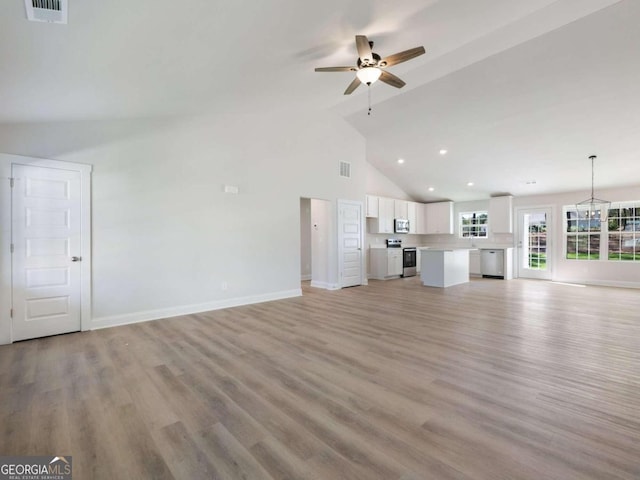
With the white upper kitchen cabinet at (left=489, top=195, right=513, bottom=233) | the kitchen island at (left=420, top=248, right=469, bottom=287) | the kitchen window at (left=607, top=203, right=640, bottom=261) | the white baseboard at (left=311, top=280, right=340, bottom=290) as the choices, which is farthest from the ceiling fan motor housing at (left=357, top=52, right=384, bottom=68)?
the kitchen window at (left=607, top=203, right=640, bottom=261)

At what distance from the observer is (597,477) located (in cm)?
146

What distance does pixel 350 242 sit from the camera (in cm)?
734

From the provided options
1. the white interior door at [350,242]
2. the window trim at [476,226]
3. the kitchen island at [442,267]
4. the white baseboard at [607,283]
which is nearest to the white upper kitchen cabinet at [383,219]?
the white interior door at [350,242]

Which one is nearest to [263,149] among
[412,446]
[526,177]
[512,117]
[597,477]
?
[512,117]

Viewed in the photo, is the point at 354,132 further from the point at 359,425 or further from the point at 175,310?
the point at 359,425

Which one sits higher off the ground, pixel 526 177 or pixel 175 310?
pixel 526 177

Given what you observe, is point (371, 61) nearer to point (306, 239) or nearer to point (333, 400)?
point (333, 400)

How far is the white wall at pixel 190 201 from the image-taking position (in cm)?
407

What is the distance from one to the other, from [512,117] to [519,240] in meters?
4.77

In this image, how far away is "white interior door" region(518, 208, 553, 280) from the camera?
8.60m

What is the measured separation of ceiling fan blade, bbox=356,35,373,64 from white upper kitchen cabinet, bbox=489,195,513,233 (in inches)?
306

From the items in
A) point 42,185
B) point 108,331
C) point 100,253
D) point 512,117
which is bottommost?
point 108,331

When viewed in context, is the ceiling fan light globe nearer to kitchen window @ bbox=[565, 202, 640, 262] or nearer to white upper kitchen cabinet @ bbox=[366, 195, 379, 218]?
white upper kitchen cabinet @ bbox=[366, 195, 379, 218]

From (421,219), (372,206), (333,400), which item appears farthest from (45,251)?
(421,219)
